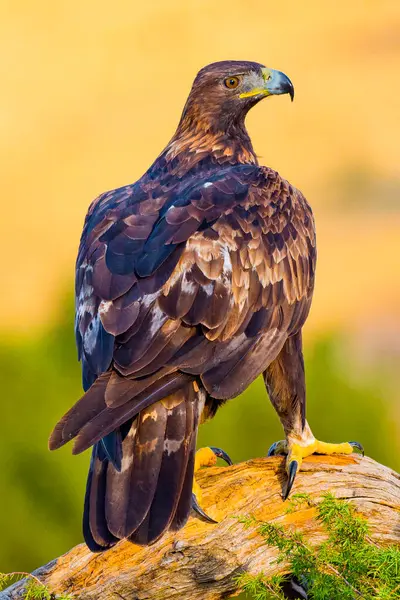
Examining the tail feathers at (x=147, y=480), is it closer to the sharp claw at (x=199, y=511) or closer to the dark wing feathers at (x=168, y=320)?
the dark wing feathers at (x=168, y=320)

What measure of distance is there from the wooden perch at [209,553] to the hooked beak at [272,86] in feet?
9.05

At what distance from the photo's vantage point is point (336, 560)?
5906mm

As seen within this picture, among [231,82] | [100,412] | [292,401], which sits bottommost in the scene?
[292,401]

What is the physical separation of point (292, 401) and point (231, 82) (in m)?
2.48

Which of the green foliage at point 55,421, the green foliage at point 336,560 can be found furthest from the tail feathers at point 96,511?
the green foliage at point 55,421

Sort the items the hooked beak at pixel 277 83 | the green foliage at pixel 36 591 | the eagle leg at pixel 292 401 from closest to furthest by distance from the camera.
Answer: the green foliage at pixel 36 591, the eagle leg at pixel 292 401, the hooked beak at pixel 277 83

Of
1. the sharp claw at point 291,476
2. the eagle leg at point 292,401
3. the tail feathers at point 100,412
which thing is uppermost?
the tail feathers at point 100,412

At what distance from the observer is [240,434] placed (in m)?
18.6

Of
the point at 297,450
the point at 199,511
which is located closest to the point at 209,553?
the point at 199,511

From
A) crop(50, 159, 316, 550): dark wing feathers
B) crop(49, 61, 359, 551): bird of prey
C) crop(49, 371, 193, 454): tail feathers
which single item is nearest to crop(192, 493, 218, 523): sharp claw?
crop(49, 61, 359, 551): bird of prey

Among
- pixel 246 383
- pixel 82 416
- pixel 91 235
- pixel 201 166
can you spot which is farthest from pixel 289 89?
pixel 82 416

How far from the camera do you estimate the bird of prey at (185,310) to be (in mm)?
5844

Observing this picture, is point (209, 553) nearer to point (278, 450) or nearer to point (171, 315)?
point (278, 450)

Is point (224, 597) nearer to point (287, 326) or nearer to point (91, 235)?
point (287, 326)
